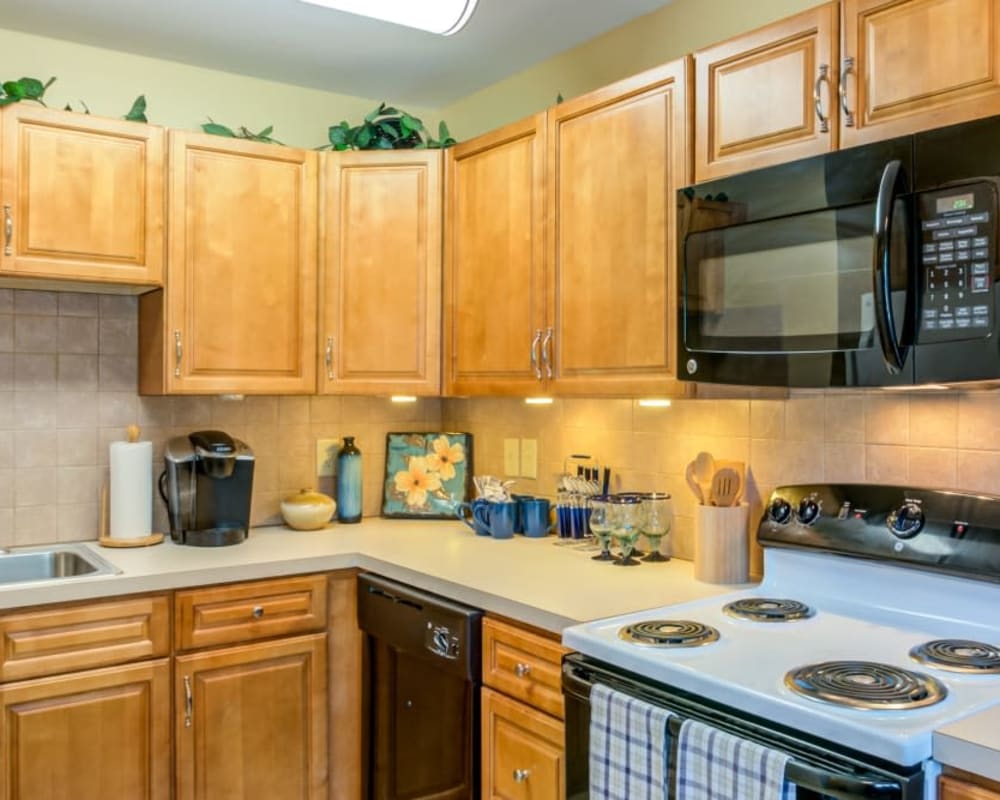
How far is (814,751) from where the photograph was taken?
49.1 inches

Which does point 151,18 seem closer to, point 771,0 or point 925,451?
point 771,0

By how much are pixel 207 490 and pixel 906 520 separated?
180cm

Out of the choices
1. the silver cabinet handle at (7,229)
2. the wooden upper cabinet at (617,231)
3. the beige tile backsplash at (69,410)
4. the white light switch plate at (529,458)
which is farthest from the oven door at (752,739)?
the silver cabinet handle at (7,229)

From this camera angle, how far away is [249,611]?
2.32 metres

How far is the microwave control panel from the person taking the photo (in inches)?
53.9

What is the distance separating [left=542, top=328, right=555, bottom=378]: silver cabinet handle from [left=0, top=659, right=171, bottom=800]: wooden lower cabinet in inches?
47.2

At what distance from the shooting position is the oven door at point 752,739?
1178 millimetres

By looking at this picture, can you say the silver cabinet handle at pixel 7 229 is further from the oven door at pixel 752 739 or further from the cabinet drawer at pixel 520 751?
the oven door at pixel 752 739

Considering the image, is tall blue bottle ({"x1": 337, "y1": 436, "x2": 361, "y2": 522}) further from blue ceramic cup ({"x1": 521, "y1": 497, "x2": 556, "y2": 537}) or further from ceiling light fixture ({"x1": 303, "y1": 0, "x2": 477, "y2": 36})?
ceiling light fixture ({"x1": 303, "y1": 0, "x2": 477, "y2": 36})

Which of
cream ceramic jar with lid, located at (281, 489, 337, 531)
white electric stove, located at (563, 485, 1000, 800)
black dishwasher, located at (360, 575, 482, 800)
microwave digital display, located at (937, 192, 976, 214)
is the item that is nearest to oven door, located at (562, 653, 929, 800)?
white electric stove, located at (563, 485, 1000, 800)

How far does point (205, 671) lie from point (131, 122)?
1464 mm

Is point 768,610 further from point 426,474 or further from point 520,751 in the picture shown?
point 426,474

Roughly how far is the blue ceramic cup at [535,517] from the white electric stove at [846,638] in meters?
0.82

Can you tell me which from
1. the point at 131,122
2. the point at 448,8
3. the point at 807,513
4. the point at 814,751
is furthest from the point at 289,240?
the point at 814,751
